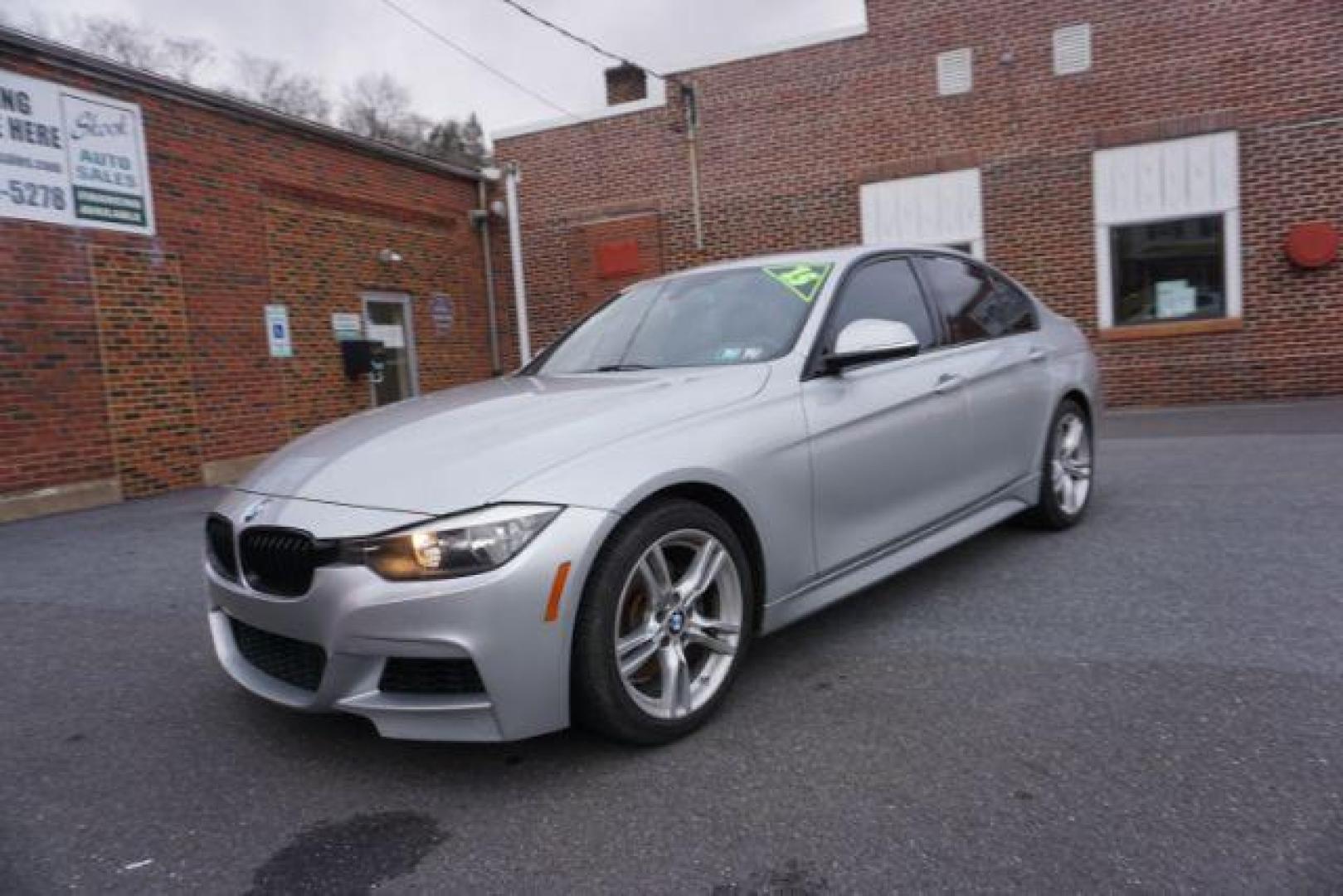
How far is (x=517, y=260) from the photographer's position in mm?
13594

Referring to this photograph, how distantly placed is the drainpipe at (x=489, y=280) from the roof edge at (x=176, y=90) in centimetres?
138

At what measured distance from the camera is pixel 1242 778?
2.24 metres

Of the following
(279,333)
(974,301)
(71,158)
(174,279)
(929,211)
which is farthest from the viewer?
(929,211)

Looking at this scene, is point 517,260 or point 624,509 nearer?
point 624,509

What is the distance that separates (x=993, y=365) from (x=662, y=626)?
2.37m

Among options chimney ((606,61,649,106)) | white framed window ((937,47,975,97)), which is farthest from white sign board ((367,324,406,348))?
white framed window ((937,47,975,97))

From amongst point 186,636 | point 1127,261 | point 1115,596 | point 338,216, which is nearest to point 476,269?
point 338,216

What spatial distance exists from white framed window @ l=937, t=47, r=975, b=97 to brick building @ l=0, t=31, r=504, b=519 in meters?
6.88

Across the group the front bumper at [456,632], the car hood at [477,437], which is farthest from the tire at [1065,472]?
the front bumper at [456,632]

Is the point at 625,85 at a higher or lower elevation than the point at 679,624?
higher

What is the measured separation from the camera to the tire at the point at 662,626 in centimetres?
239

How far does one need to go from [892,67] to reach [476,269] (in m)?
6.50

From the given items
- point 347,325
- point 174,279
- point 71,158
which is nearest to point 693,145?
point 347,325

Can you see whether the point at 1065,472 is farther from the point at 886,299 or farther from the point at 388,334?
the point at 388,334
